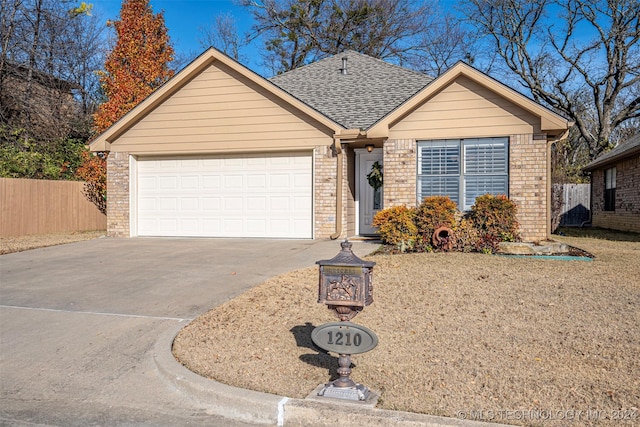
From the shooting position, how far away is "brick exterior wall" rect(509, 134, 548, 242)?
11828 mm

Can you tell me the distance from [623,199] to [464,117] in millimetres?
9752

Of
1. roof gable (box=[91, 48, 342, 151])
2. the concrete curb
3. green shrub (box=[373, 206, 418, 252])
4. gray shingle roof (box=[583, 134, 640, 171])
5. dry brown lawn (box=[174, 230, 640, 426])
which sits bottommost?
the concrete curb

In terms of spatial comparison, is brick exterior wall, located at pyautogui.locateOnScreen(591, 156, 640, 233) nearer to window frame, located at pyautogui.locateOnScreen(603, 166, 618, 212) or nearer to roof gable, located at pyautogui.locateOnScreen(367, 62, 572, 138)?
window frame, located at pyautogui.locateOnScreen(603, 166, 618, 212)

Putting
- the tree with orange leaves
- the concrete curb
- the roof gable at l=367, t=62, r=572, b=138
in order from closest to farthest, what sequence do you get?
1. the concrete curb
2. the roof gable at l=367, t=62, r=572, b=138
3. the tree with orange leaves

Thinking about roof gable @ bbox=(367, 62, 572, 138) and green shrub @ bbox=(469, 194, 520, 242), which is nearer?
green shrub @ bbox=(469, 194, 520, 242)

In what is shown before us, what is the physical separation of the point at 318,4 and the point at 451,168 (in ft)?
66.1

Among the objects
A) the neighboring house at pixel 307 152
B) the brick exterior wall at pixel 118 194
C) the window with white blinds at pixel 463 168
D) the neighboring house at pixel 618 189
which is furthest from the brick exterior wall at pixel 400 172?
the neighboring house at pixel 618 189

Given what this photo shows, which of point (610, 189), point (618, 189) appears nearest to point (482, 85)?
point (618, 189)

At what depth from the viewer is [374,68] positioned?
701 inches

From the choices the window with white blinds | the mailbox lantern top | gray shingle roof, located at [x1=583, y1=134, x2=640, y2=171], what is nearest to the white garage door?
the window with white blinds

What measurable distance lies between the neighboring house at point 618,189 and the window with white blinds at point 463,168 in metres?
6.51

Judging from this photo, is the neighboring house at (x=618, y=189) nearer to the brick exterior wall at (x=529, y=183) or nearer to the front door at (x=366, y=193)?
the brick exterior wall at (x=529, y=183)

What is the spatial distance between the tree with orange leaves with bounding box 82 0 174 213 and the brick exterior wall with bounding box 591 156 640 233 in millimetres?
18104

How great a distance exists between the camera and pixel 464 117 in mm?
12250
